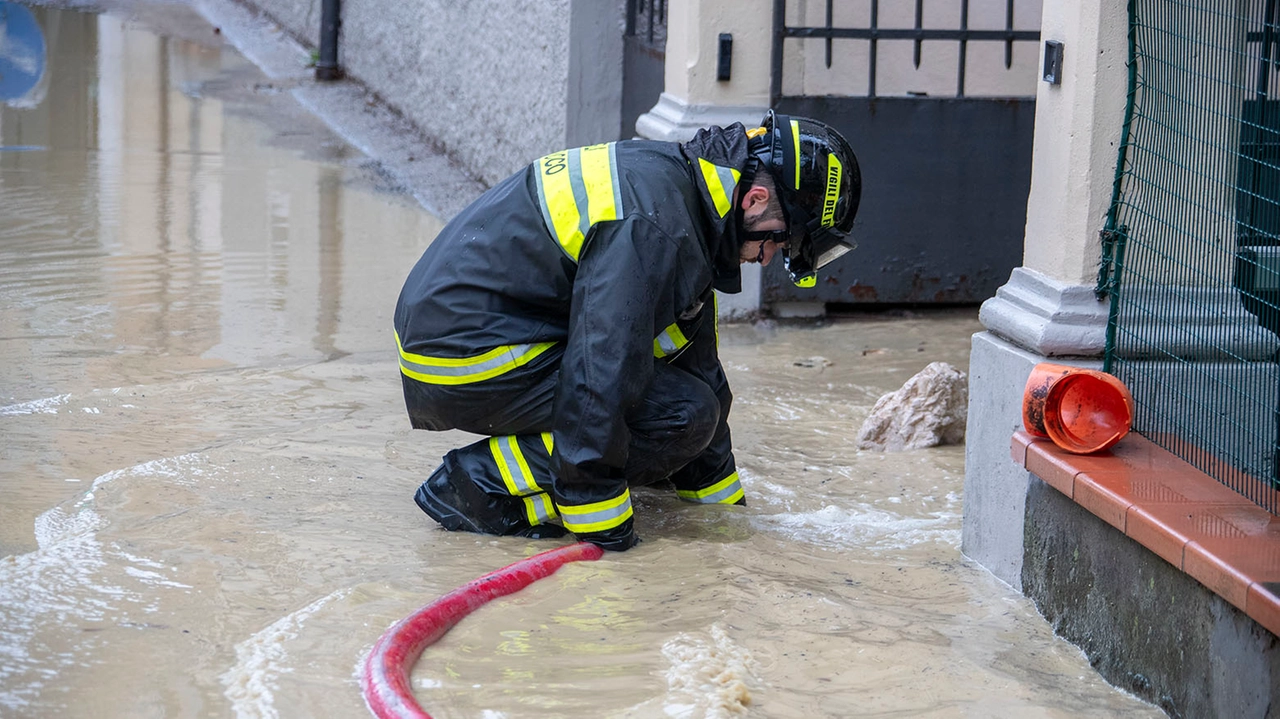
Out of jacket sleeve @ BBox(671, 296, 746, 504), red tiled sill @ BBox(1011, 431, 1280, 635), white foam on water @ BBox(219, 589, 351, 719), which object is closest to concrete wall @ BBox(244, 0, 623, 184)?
jacket sleeve @ BBox(671, 296, 746, 504)

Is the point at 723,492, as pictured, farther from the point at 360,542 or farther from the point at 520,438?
the point at 360,542

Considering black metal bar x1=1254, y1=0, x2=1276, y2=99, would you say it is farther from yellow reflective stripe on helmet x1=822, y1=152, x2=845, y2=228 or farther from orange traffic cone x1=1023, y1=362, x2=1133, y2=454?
yellow reflective stripe on helmet x1=822, y1=152, x2=845, y2=228

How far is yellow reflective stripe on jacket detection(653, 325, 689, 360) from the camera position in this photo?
352cm

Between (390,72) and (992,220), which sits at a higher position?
(390,72)

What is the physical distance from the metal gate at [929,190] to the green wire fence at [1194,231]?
276 cm

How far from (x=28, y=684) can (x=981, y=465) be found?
2.16m

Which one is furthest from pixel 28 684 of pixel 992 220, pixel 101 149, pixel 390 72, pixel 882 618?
pixel 390 72

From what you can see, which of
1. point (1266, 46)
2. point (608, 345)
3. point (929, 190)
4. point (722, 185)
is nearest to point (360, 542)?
point (608, 345)

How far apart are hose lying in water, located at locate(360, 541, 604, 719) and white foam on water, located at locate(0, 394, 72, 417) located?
1.89m

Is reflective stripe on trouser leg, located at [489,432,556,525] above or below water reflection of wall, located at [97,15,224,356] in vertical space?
below

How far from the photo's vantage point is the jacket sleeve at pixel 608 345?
3052mm

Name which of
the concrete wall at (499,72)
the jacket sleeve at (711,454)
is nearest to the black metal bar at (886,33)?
the concrete wall at (499,72)

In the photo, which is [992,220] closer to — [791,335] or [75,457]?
[791,335]

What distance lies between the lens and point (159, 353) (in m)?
4.98
